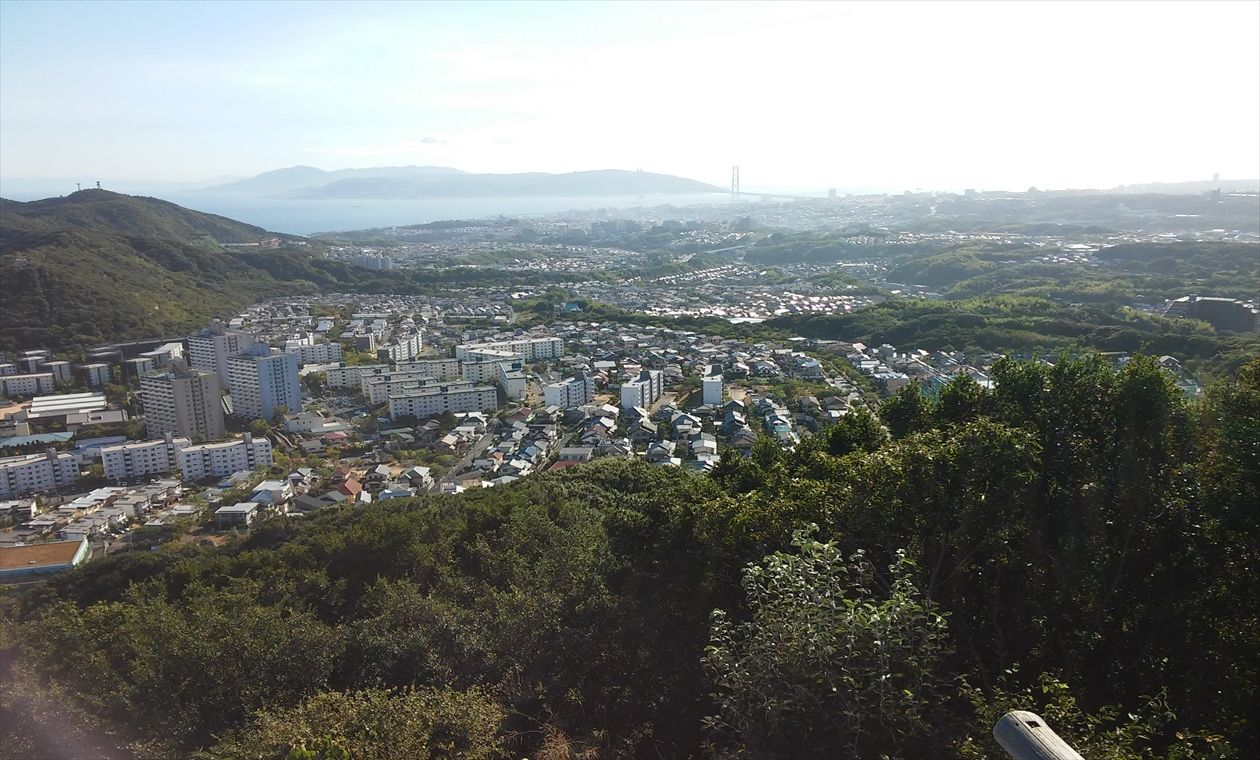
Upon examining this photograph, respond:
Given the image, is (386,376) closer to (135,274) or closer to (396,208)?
(135,274)

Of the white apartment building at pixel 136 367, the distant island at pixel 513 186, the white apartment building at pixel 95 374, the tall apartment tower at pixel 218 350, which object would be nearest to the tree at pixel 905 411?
the tall apartment tower at pixel 218 350

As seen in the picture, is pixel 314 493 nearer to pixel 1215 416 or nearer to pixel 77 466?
pixel 77 466

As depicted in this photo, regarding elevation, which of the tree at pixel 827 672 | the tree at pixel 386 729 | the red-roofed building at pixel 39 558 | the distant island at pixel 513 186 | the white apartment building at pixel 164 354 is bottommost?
the red-roofed building at pixel 39 558

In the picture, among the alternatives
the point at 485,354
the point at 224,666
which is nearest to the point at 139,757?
the point at 224,666

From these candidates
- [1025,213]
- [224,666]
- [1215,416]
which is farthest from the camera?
[1025,213]

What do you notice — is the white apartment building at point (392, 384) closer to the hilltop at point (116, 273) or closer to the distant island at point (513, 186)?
the hilltop at point (116, 273)

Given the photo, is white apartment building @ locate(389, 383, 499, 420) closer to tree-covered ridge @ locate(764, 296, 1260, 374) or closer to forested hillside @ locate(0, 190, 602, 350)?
tree-covered ridge @ locate(764, 296, 1260, 374)

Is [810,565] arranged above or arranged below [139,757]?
above

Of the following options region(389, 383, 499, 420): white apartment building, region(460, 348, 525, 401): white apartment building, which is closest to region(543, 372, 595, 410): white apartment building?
region(460, 348, 525, 401): white apartment building
